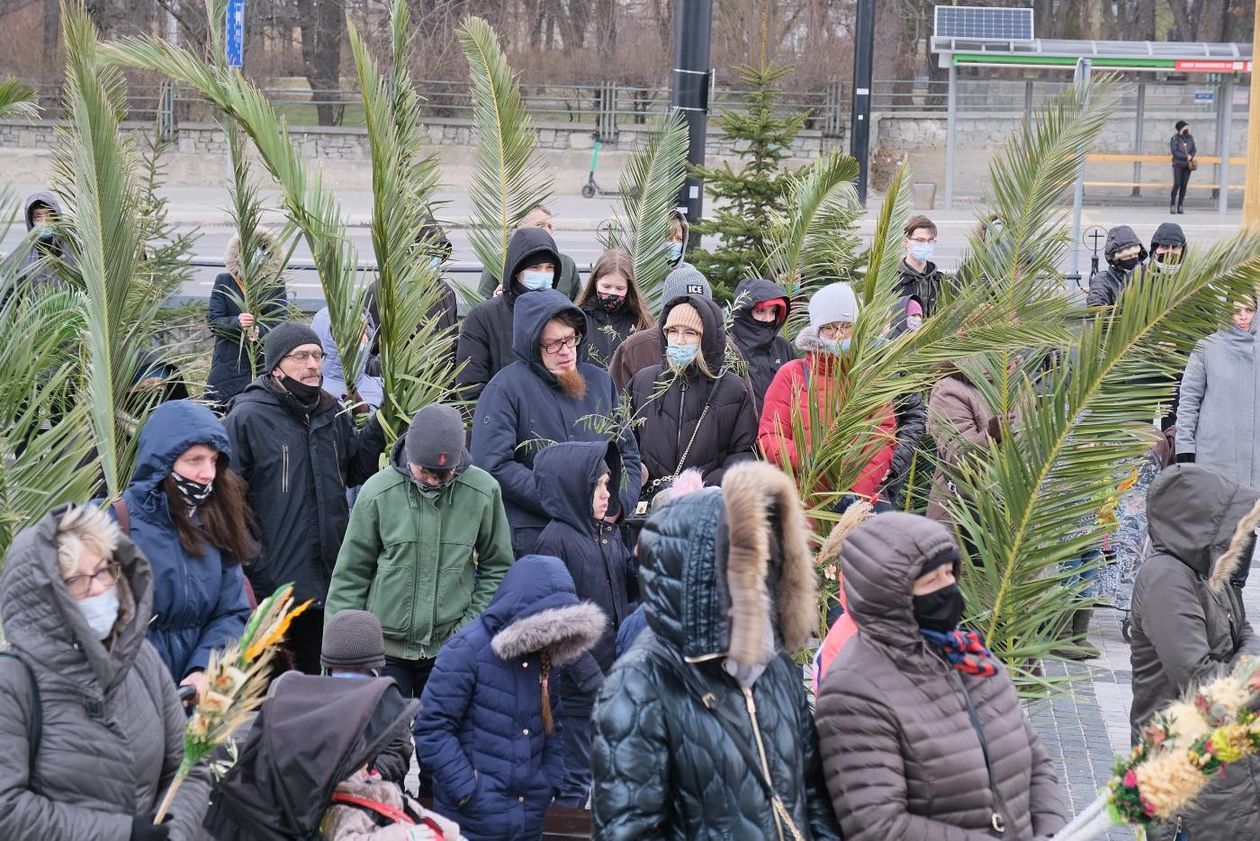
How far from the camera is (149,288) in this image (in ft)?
21.8

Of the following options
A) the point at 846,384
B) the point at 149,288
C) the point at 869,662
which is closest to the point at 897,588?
the point at 869,662

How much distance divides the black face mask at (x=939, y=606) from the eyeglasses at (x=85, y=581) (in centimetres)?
187

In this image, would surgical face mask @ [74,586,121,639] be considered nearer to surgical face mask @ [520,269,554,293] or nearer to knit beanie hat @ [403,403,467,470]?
knit beanie hat @ [403,403,467,470]

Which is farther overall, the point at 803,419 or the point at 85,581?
the point at 803,419

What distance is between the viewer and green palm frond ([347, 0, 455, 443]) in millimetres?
6672

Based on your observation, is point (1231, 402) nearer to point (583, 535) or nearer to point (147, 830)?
point (583, 535)

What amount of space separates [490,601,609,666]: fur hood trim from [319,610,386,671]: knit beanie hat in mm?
403

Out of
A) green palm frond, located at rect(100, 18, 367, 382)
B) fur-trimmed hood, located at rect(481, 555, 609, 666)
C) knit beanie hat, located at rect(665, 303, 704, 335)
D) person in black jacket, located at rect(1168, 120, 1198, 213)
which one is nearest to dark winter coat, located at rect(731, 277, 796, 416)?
knit beanie hat, located at rect(665, 303, 704, 335)

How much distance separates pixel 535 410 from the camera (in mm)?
6387

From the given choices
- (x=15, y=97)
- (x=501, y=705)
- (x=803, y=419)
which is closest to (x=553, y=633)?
(x=501, y=705)

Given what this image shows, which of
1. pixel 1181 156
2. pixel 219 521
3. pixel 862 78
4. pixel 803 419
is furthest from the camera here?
pixel 1181 156

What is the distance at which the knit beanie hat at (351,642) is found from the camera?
4605 millimetres

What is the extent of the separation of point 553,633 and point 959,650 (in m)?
1.62

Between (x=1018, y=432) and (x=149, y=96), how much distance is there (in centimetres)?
3171
